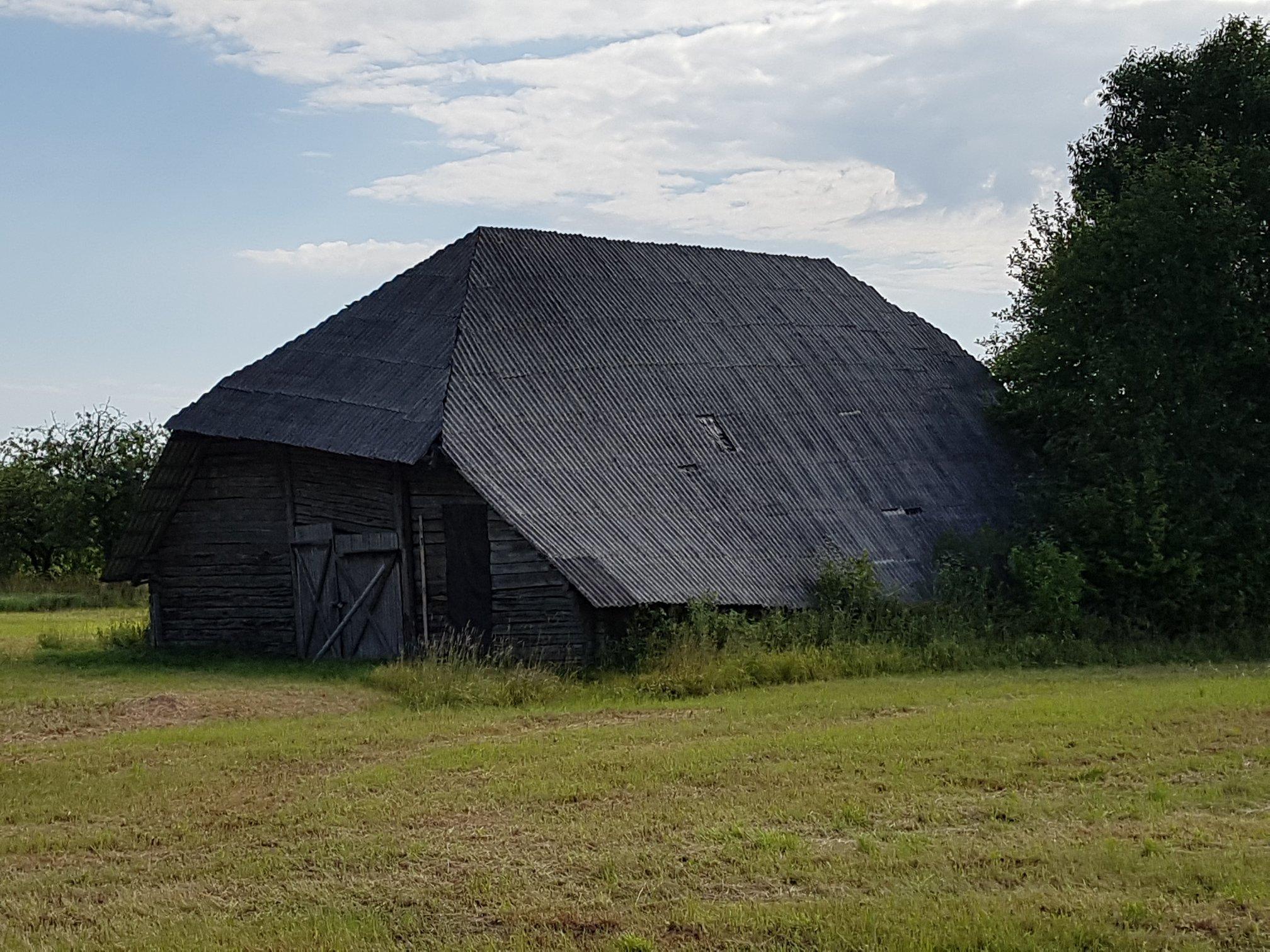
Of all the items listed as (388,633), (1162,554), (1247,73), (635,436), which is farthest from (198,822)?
(1247,73)

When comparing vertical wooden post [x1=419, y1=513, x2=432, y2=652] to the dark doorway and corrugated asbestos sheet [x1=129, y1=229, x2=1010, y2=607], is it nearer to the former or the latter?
the dark doorway

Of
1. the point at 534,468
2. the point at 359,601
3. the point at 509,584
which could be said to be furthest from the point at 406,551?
the point at 534,468

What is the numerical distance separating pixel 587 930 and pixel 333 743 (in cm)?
607

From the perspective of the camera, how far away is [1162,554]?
21.6m

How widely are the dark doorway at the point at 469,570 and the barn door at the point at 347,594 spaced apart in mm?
1113

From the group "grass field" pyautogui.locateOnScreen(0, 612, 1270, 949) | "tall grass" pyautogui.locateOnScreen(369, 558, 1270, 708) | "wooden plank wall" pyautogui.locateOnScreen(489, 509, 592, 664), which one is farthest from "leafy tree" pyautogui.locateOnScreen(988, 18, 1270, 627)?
"wooden plank wall" pyautogui.locateOnScreen(489, 509, 592, 664)

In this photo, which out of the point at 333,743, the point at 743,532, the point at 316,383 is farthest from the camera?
the point at 316,383

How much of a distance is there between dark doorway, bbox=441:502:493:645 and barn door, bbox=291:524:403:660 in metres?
1.11

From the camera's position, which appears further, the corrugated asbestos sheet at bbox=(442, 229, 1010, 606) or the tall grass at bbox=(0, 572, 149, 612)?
the tall grass at bbox=(0, 572, 149, 612)

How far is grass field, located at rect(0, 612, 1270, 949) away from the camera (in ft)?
24.5

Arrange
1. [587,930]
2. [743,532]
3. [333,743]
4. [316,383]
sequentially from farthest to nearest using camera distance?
[316,383] < [743,532] < [333,743] < [587,930]

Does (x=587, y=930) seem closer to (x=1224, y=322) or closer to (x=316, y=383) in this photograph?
(x=316, y=383)

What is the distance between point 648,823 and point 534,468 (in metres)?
11.1

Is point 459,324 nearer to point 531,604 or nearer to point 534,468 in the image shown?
point 534,468
